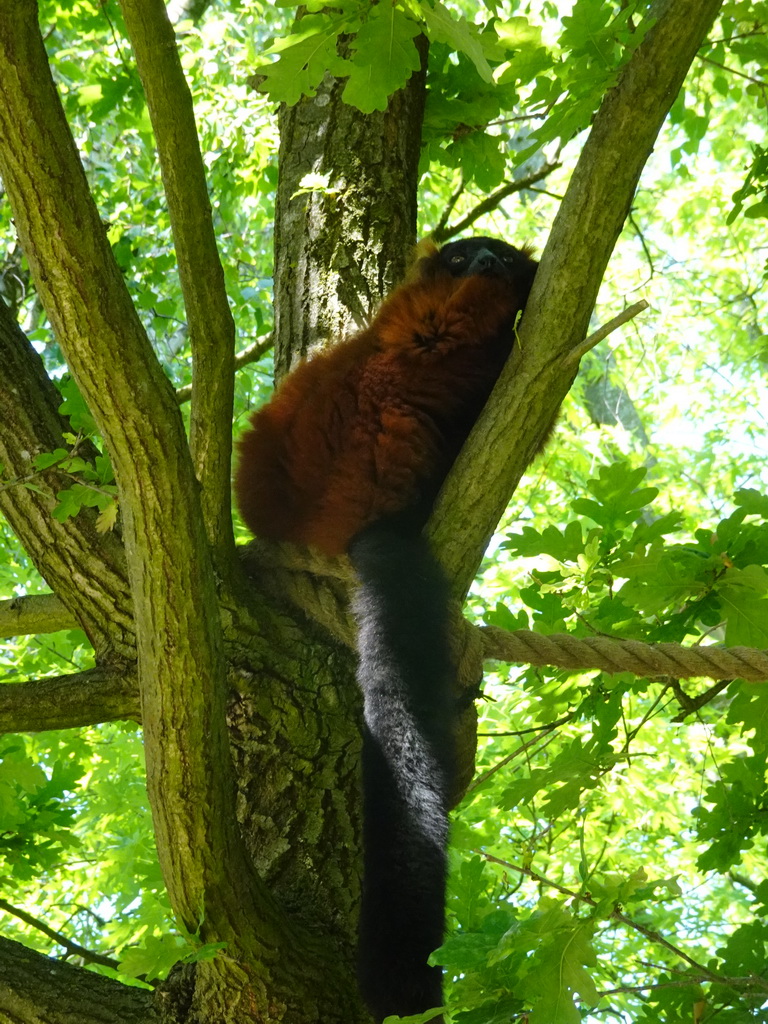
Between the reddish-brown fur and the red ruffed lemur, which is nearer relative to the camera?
the red ruffed lemur

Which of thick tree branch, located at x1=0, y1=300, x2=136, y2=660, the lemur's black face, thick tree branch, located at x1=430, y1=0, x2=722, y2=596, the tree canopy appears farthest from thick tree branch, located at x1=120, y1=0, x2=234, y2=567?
the lemur's black face

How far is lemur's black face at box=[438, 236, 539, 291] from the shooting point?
3.77 meters

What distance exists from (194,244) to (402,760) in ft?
4.37

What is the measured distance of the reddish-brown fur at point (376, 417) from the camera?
10.1 feet

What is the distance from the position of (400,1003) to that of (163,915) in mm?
1558

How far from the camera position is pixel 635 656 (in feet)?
8.45

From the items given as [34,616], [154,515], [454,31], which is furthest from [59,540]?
[454,31]

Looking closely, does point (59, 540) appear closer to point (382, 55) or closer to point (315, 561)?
point (315, 561)

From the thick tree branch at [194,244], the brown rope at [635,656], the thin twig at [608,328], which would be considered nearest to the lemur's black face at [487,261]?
the thin twig at [608,328]

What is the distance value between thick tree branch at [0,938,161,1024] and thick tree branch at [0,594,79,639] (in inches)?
39.2

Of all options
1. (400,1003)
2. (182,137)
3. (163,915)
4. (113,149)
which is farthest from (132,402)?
(113,149)

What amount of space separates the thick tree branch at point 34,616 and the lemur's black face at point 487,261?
1847mm

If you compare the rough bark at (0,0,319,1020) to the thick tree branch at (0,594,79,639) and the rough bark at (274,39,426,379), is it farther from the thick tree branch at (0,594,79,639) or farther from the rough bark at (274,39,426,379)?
the rough bark at (274,39,426,379)

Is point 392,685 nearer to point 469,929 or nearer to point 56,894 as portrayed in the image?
point 469,929
